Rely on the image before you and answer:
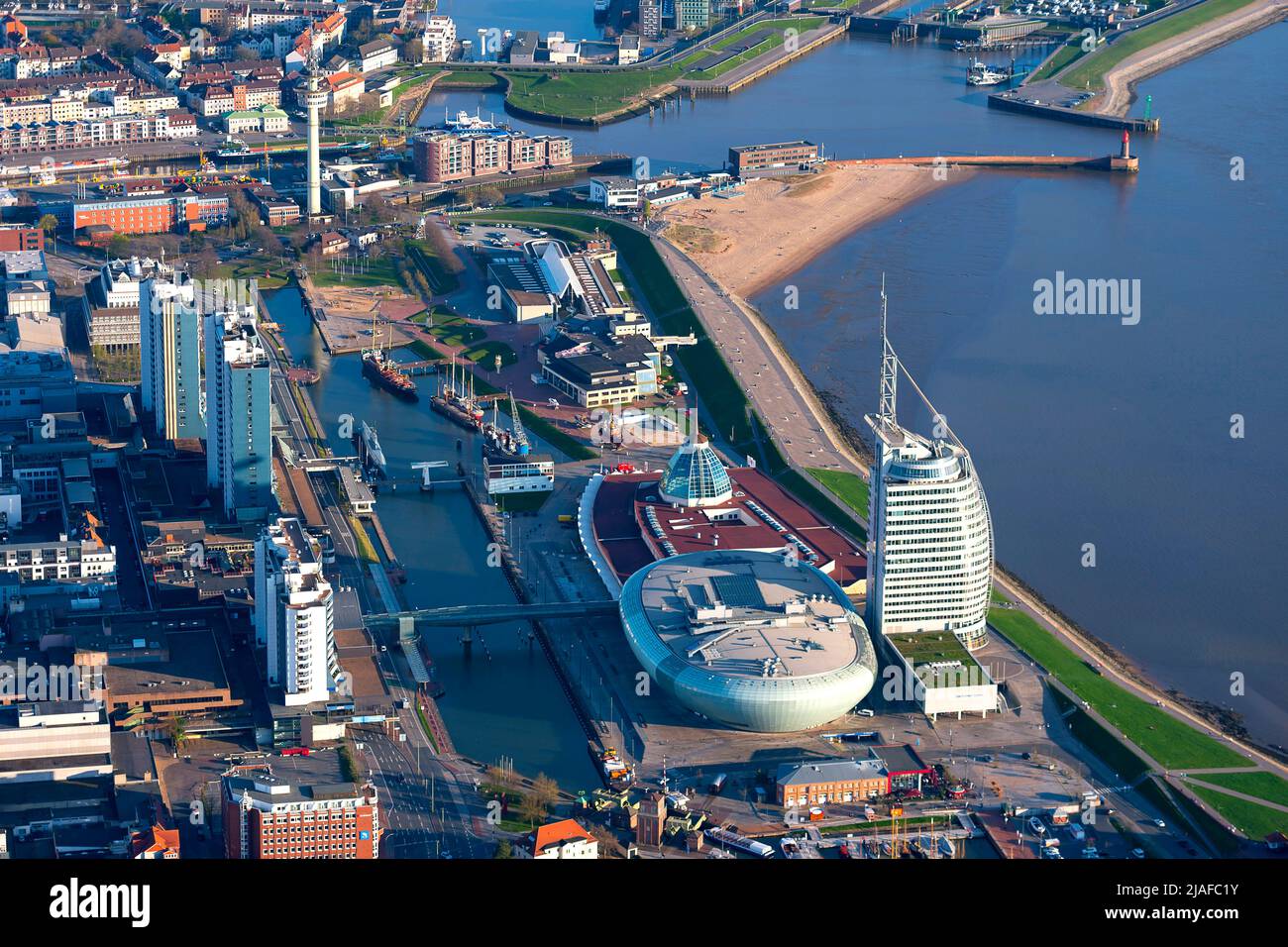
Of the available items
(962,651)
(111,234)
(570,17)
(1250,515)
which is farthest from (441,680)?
(570,17)

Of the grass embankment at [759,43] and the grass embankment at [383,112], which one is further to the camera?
the grass embankment at [759,43]

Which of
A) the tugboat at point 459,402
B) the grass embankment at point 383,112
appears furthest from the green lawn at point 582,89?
the tugboat at point 459,402

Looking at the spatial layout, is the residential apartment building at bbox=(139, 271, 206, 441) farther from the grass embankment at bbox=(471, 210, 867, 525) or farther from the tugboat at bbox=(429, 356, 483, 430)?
the grass embankment at bbox=(471, 210, 867, 525)

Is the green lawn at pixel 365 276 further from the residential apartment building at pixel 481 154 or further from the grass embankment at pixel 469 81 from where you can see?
the grass embankment at pixel 469 81

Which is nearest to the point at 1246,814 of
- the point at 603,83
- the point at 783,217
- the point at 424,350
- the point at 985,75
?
the point at 424,350

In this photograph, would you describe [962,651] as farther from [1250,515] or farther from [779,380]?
[779,380]
